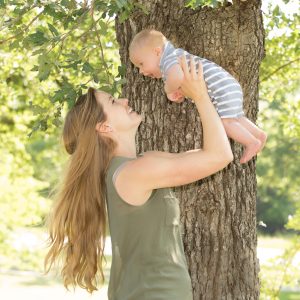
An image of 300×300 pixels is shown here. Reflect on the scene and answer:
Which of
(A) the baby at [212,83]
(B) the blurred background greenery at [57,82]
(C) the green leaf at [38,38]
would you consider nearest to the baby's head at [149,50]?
(A) the baby at [212,83]

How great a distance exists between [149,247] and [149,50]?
100 centimetres

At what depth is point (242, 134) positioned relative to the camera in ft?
12.4

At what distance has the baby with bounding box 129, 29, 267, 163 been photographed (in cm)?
374

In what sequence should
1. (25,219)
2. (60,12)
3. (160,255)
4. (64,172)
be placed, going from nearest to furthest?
(160,255) → (64,172) → (60,12) → (25,219)

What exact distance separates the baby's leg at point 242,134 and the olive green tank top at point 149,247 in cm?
48

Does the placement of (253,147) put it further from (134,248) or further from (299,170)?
(299,170)

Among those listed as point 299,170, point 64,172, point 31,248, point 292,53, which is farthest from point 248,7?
point 299,170

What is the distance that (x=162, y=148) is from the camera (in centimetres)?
462

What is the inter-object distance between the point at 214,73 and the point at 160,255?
0.90m

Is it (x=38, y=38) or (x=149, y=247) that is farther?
(x=38, y=38)

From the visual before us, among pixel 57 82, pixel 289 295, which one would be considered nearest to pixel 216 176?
pixel 57 82

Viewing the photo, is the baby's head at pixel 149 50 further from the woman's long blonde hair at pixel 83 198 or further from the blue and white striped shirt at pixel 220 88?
the woman's long blonde hair at pixel 83 198

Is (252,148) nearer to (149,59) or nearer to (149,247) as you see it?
(149,59)

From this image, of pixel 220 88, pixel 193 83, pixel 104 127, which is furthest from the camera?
pixel 220 88
